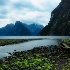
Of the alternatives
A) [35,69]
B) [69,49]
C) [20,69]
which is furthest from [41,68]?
[69,49]

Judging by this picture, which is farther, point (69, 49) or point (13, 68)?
point (69, 49)

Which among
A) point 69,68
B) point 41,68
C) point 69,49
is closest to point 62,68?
point 69,68

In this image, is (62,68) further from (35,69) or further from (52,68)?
(35,69)

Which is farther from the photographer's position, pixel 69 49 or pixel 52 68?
pixel 69 49

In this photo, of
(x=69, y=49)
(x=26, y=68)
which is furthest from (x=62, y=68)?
(x=69, y=49)

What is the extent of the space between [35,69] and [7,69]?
117 inches

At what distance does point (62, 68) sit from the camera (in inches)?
893

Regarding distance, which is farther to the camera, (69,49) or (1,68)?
(69,49)

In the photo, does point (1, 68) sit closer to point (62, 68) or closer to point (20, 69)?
point (20, 69)

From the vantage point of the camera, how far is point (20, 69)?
73.3 ft

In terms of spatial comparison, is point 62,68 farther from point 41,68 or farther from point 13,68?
point 13,68

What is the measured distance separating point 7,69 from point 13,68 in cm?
72

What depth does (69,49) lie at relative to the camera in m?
40.3

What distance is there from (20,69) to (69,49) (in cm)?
1969
